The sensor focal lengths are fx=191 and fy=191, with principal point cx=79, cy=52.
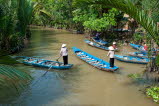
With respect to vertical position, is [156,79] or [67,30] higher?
[67,30]

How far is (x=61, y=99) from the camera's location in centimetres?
706

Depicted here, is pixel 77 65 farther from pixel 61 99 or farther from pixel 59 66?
pixel 61 99

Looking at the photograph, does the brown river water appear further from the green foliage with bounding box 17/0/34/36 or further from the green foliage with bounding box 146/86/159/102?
the green foliage with bounding box 17/0/34/36

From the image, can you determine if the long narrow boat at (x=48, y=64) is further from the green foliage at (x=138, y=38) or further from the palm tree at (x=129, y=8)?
the green foliage at (x=138, y=38)

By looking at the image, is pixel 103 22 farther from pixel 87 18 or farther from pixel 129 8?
pixel 129 8

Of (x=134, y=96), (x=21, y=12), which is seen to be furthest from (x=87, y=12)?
(x=134, y=96)

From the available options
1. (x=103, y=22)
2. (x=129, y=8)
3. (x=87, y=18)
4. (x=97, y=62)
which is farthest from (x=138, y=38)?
(x=129, y=8)

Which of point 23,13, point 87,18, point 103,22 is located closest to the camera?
point 23,13

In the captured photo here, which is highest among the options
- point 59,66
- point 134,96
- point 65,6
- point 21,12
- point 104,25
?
point 65,6

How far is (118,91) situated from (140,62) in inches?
168

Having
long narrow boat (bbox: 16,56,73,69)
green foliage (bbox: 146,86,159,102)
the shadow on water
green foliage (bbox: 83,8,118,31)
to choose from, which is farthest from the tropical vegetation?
the shadow on water

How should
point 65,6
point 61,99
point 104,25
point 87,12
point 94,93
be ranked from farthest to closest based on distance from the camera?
point 65,6, point 87,12, point 104,25, point 94,93, point 61,99

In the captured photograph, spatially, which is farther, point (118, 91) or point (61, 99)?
point (118, 91)

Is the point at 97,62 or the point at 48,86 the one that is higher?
the point at 97,62
